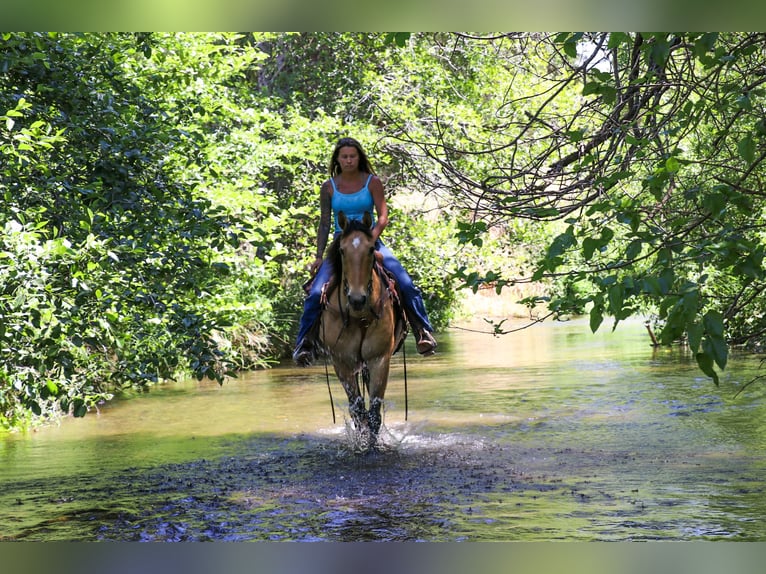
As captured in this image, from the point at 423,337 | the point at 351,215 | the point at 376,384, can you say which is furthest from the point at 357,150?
the point at 376,384

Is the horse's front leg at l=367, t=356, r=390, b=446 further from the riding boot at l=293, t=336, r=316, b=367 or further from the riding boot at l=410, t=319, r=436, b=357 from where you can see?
the riding boot at l=293, t=336, r=316, b=367

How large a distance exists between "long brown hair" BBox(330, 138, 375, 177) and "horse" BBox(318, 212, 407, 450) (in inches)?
25.4

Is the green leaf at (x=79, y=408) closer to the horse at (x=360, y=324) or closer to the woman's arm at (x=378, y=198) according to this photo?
the horse at (x=360, y=324)

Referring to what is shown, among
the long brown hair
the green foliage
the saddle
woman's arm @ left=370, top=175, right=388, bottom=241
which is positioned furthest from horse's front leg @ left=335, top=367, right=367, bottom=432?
the long brown hair

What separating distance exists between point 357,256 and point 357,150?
110 cm

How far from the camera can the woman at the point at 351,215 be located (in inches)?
337

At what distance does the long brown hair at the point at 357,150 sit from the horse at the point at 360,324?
0.64 metres

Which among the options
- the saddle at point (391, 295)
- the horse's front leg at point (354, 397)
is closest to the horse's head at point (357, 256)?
the saddle at point (391, 295)

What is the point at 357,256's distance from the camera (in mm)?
7988

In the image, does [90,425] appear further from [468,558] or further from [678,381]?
[468,558]

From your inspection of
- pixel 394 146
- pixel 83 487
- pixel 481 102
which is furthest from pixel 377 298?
pixel 481 102

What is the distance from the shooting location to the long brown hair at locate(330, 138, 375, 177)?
8.56 metres

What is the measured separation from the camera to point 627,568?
13.1 ft

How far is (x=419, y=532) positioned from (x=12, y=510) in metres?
3.27
